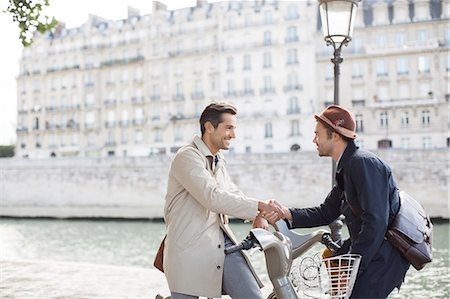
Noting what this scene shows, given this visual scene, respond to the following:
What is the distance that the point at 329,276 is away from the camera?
8.66 feet

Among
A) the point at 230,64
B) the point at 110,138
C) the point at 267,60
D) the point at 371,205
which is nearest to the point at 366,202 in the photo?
the point at 371,205

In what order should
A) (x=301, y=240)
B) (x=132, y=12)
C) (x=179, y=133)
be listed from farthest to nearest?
(x=132, y=12) < (x=179, y=133) < (x=301, y=240)

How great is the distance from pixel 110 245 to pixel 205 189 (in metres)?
16.7

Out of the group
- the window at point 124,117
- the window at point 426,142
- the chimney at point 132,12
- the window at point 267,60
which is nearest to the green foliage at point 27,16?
the window at point 426,142

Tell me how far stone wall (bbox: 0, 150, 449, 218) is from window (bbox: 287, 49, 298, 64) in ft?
46.0

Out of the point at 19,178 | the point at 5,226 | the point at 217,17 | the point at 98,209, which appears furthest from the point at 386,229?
the point at 217,17

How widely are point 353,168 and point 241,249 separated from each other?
652mm

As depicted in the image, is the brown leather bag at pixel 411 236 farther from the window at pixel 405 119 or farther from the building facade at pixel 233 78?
the window at pixel 405 119

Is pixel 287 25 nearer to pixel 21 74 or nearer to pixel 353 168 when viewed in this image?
pixel 21 74

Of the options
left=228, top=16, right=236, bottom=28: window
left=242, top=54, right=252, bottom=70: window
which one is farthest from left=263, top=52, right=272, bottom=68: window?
left=228, top=16, right=236, bottom=28: window

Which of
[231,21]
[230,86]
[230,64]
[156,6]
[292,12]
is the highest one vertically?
[156,6]

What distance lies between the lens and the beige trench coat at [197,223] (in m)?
2.94

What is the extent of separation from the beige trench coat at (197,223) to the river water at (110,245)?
501 centimetres

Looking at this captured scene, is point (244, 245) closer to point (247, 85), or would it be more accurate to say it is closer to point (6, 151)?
point (247, 85)
